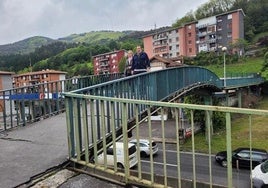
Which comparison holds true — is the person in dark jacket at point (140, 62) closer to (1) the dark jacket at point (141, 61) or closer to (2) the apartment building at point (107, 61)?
(1) the dark jacket at point (141, 61)

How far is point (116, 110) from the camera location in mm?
5676

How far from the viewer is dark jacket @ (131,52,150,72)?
10.3 meters

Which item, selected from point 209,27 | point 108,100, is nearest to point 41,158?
point 108,100

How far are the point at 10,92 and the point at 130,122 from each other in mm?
4318

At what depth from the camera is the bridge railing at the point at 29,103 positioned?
9102mm

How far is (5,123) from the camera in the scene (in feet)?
27.9

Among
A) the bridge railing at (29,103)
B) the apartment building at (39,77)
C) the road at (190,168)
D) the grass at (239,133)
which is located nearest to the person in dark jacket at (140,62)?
the bridge railing at (29,103)

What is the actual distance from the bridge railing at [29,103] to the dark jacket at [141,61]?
2.66 meters

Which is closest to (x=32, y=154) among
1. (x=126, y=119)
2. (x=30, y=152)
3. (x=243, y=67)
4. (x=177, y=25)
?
(x=30, y=152)

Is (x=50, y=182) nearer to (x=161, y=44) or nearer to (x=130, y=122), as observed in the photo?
(x=130, y=122)

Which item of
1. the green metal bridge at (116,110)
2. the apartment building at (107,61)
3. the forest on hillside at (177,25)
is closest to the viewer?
the green metal bridge at (116,110)

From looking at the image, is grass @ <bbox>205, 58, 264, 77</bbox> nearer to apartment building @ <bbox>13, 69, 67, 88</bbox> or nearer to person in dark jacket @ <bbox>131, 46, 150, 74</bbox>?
apartment building @ <bbox>13, 69, 67, 88</bbox>

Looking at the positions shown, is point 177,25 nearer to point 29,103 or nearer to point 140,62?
point 140,62

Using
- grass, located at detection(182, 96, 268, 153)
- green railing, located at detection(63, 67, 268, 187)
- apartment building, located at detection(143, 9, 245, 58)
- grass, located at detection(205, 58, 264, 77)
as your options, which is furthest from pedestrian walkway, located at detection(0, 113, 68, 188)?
apartment building, located at detection(143, 9, 245, 58)
